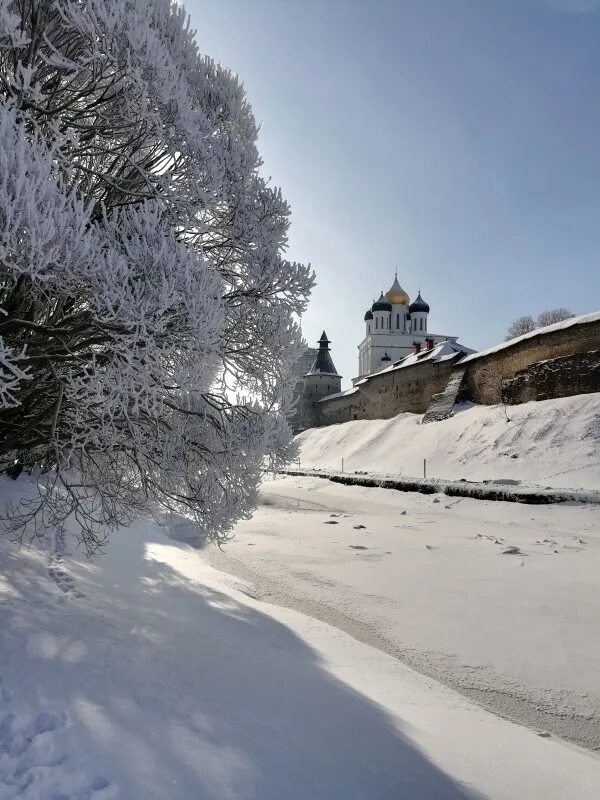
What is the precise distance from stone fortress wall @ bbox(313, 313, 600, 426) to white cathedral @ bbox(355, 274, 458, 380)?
845 inches

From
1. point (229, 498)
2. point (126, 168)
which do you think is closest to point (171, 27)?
point (126, 168)

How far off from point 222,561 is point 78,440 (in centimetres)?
446

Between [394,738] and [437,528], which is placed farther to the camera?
[437,528]

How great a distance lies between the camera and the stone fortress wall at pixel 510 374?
63.3ft

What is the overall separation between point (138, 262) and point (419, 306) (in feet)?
184

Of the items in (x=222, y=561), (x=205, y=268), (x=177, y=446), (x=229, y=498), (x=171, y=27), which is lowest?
(x=222, y=561)

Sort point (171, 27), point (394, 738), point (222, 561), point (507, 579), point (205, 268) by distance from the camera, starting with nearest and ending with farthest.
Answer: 1. point (394, 738)
2. point (205, 268)
3. point (171, 27)
4. point (507, 579)
5. point (222, 561)

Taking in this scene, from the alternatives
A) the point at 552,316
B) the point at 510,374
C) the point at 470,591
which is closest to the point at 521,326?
the point at 552,316

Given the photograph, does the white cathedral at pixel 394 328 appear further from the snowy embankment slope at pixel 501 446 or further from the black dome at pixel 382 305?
the snowy embankment slope at pixel 501 446

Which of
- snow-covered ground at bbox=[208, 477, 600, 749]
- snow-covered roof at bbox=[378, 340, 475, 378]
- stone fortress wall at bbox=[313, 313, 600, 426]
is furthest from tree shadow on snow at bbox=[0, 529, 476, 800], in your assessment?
snow-covered roof at bbox=[378, 340, 475, 378]

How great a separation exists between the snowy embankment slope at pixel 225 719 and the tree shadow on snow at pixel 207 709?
11 mm

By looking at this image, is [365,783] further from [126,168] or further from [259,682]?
[126,168]

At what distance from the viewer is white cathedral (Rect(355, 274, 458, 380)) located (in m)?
56.3

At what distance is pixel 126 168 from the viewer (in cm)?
536
